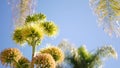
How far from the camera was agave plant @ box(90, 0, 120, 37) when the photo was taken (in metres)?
4.50

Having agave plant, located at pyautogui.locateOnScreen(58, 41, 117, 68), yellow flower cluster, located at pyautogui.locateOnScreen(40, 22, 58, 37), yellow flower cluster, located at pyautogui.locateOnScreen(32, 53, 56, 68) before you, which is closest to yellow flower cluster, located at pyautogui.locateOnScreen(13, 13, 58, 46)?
yellow flower cluster, located at pyautogui.locateOnScreen(40, 22, 58, 37)

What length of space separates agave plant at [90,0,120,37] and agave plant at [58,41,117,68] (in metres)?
12.2

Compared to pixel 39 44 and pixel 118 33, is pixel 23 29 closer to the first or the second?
pixel 39 44

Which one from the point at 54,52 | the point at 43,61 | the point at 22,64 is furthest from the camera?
the point at 54,52

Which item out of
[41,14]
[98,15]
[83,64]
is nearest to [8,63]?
[41,14]

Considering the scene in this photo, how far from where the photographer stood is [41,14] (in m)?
6.71

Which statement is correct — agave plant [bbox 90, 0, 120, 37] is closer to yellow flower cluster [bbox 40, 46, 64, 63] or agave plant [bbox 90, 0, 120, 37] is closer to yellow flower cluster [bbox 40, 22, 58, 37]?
yellow flower cluster [bbox 40, 22, 58, 37]

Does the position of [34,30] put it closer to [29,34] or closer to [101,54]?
[29,34]

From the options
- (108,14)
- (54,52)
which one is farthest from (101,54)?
(108,14)

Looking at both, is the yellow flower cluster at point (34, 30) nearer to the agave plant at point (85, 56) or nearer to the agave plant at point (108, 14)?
the agave plant at point (108, 14)

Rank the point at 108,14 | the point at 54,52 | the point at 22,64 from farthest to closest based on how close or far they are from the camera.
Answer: the point at 54,52
the point at 22,64
the point at 108,14

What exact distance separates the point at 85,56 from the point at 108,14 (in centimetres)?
1305

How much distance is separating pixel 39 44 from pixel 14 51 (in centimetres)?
52

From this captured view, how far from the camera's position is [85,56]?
17578mm
